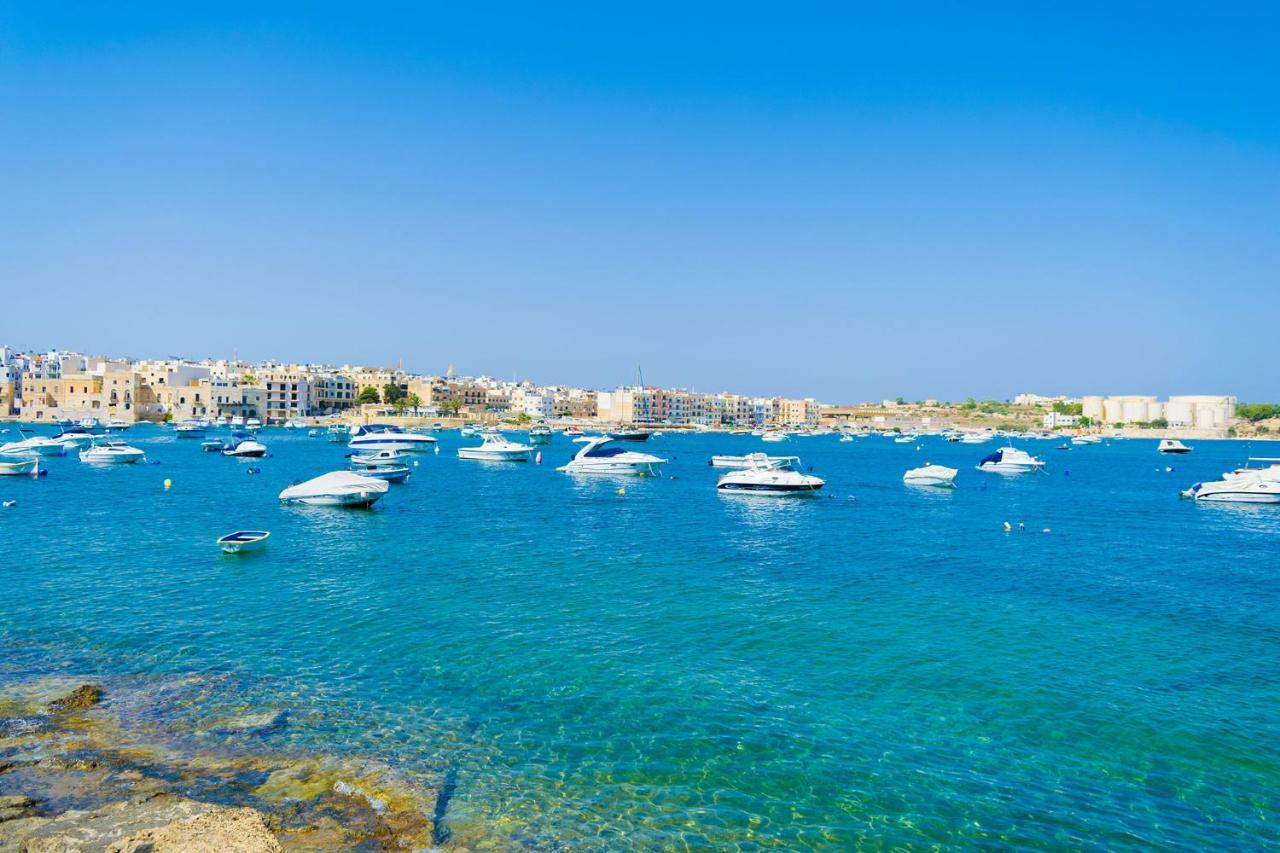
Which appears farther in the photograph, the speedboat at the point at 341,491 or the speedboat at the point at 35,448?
the speedboat at the point at 35,448

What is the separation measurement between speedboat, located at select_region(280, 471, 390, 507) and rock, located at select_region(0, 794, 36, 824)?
3242 cm

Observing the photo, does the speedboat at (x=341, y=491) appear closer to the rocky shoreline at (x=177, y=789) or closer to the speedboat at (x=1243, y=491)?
the rocky shoreline at (x=177, y=789)

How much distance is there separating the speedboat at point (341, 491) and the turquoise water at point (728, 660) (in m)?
3.57

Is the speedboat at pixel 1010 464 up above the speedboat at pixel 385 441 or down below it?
below

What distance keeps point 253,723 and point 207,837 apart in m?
4.41

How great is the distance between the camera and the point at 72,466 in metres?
70.2

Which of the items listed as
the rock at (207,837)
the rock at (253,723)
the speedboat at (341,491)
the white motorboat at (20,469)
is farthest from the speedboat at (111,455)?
the rock at (207,837)

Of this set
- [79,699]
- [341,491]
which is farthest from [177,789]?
[341,491]

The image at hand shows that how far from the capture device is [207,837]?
32.8 ft

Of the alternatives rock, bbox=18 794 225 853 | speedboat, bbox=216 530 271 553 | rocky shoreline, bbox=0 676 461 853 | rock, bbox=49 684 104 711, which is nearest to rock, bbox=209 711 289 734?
rocky shoreline, bbox=0 676 461 853

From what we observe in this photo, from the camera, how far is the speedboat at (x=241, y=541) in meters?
30.4

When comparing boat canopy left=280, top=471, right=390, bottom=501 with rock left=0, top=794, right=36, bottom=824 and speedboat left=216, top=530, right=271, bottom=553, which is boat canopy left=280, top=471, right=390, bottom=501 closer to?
speedboat left=216, top=530, right=271, bottom=553

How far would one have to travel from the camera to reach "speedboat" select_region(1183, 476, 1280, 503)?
184 feet

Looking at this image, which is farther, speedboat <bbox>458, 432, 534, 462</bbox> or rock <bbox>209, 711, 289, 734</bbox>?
speedboat <bbox>458, 432, 534, 462</bbox>
